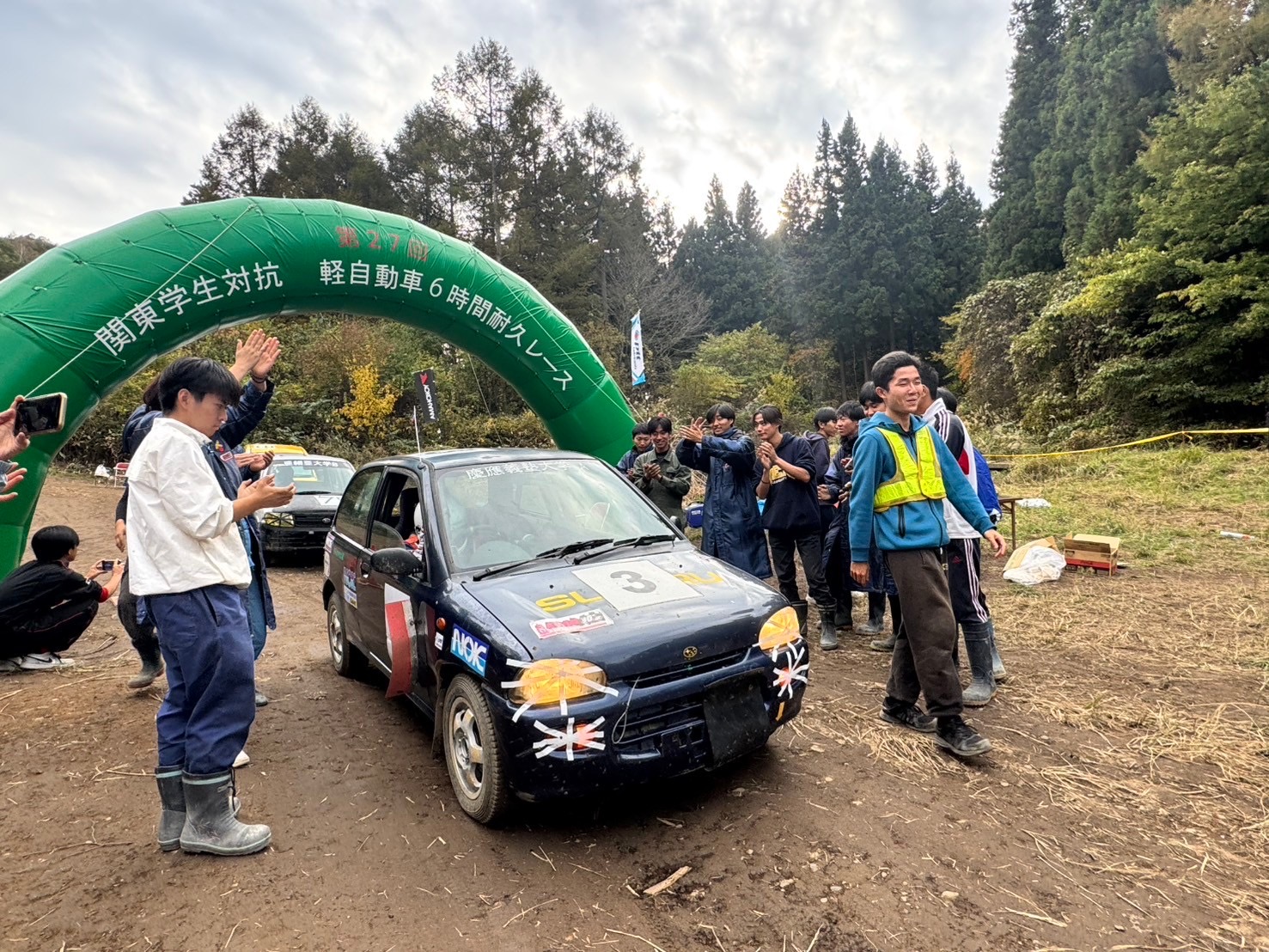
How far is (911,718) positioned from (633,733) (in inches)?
73.8

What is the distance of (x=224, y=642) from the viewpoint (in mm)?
2637

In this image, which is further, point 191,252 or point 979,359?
point 979,359

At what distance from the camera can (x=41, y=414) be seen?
3.41 m

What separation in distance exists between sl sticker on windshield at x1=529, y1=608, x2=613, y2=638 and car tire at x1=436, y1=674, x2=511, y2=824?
38 cm

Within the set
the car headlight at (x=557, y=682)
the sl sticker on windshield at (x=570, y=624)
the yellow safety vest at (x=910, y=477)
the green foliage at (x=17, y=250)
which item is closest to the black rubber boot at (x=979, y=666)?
the yellow safety vest at (x=910, y=477)

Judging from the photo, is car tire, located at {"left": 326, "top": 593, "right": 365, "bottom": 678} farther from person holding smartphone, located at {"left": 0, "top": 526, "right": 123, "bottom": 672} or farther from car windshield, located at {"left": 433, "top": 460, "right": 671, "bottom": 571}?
car windshield, located at {"left": 433, "top": 460, "right": 671, "bottom": 571}

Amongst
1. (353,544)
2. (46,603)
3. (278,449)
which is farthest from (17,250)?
(353,544)

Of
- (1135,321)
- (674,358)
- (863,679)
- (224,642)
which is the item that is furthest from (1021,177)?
(224,642)

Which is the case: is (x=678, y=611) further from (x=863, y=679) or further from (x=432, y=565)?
(x=863, y=679)

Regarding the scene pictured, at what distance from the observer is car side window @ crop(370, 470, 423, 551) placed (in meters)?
3.90

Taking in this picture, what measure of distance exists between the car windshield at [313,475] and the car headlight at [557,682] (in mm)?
8198

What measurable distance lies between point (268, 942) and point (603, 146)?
35686mm

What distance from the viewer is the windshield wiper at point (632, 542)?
11.2 feet

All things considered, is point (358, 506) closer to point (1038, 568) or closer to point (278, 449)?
point (1038, 568)
